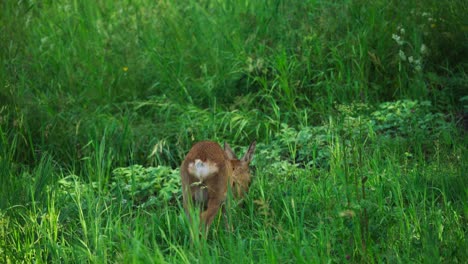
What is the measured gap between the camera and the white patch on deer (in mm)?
4988

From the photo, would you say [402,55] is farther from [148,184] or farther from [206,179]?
[206,179]

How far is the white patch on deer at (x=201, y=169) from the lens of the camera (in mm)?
4988

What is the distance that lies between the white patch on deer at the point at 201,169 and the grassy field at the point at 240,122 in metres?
0.29

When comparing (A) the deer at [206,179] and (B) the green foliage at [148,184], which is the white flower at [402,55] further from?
(A) the deer at [206,179]

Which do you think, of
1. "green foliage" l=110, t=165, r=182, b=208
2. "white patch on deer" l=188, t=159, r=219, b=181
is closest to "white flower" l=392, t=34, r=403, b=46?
"green foliage" l=110, t=165, r=182, b=208

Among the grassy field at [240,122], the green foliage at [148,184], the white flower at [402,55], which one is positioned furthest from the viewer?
the white flower at [402,55]

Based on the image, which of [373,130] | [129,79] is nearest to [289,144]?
[373,130]

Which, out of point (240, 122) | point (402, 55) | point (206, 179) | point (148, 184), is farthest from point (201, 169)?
point (402, 55)

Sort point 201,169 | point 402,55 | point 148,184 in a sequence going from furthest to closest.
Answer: point 402,55 → point 148,184 → point 201,169

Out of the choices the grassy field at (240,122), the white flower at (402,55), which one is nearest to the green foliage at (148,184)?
the grassy field at (240,122)

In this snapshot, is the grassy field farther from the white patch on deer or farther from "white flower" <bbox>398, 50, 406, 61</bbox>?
the white patch on deer

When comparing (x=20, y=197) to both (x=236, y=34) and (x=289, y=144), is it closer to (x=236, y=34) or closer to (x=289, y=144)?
(x=289, y=144)

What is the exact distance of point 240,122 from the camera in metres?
6.84

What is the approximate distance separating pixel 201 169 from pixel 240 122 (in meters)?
1.88
